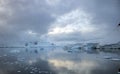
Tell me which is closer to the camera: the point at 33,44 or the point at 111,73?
the point at 111,73

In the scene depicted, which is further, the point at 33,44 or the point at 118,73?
the point at 33,44

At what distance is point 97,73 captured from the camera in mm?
16219

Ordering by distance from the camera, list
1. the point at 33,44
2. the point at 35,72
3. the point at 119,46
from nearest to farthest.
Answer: the point at 35,72 < the point at 119,46 < the point at 33,44

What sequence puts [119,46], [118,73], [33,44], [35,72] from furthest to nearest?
[33,44]
[119,46]
[35,72]
[118,73]

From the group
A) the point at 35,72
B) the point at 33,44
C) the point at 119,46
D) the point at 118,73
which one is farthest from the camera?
the point at 33,44

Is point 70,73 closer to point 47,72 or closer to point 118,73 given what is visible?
point 47,72

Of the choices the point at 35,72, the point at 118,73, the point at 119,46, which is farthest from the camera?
the point at 119,46

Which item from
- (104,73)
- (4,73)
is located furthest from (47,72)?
(104,73)

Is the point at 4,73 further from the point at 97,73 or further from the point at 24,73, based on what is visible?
the point at 97,73

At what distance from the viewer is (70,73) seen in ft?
53.4

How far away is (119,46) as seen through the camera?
292ft

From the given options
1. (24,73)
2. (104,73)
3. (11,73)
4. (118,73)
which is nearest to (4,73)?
(11,73)

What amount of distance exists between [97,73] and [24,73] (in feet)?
20.5

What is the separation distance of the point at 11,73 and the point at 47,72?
314 cm
